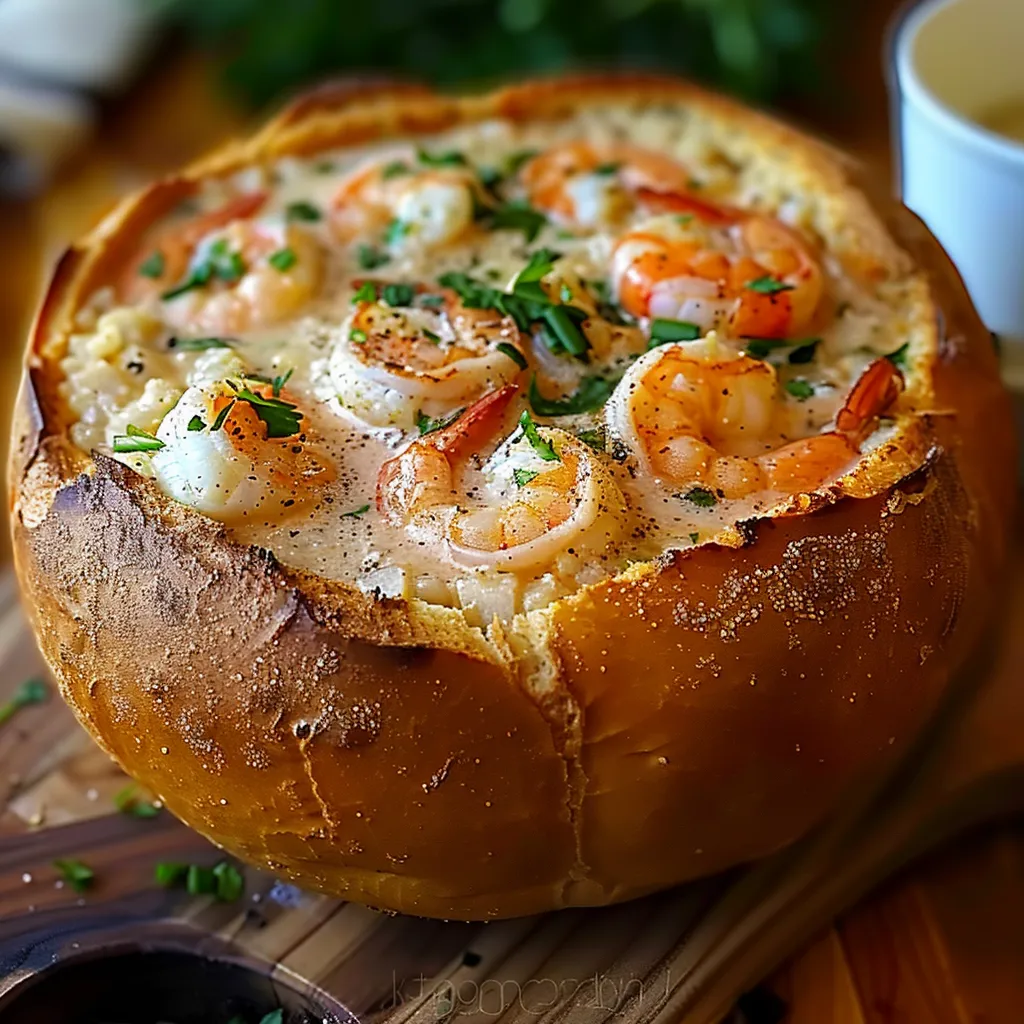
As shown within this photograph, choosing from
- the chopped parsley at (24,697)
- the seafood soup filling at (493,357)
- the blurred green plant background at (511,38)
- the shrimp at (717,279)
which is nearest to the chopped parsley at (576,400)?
the seafood soup filling at (493,357)

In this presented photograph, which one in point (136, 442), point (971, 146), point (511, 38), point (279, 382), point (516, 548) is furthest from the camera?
point (511, 38)

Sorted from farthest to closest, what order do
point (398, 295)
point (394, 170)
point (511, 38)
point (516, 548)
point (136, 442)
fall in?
point (511, 38), point (394, 170), point (398, 295), point (136, 442), point (516, 548)

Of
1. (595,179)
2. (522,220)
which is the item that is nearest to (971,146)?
(595,179)

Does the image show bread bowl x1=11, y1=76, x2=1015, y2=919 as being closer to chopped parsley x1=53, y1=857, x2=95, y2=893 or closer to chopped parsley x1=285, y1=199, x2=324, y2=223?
chopped parsley x1=285, y1=199, x2=324, y2=223

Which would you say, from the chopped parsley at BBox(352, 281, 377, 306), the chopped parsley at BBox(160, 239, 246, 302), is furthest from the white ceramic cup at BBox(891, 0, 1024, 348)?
the chopped parsley at BBox(160, 239, 246, 302)

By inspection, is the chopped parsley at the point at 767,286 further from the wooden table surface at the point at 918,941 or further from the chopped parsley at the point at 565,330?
the wooden table surface at the point at 918,941

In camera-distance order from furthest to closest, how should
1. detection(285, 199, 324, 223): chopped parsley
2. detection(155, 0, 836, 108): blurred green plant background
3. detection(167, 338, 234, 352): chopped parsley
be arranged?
detection(155, 0, 836, 108): blurred green plant background → detection(285, 199, 324, 223): chopped parsley → detection(167, 338, 234, 352): chopped parsley

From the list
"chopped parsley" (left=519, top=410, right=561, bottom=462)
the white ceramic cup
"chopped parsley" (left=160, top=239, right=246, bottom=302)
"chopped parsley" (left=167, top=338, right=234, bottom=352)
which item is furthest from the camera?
the white ceramic cup

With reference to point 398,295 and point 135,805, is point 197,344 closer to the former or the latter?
point 398,295
